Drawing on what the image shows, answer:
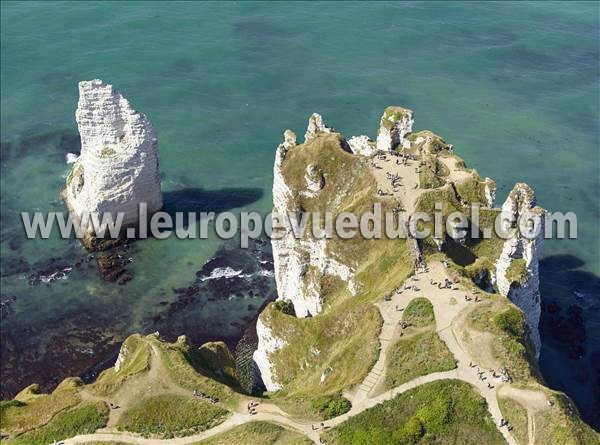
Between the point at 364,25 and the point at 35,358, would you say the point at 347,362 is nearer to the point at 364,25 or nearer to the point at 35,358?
the point at 35,358

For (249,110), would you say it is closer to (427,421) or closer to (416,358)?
(416,358)

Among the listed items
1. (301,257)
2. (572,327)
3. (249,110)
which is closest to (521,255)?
(572,327)

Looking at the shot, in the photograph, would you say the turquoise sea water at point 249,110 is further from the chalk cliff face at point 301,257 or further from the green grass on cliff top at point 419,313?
the green grass on cliff top at point 419,313

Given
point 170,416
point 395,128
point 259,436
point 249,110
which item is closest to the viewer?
point 259,436

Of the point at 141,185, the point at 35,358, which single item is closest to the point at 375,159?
the point at 141,185

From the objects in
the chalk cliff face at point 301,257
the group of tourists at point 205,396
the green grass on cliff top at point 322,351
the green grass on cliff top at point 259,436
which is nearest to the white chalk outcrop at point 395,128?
the chalk cliff face at point 301,257

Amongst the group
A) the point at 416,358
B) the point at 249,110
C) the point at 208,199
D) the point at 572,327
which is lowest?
Answer: the point at 572,327
